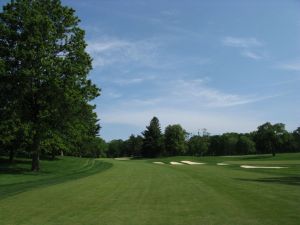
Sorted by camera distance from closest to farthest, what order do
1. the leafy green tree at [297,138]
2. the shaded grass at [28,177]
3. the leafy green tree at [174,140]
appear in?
the shaded grass at [28,177] < the leafy green tree at [174,140] < the leafy green tree at [297,138]

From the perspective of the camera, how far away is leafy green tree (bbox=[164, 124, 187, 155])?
518 feet

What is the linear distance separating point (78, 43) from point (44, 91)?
5.70 meters

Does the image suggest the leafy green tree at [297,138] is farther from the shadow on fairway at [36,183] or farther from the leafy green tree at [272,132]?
the shadow on fairway at [36,183]

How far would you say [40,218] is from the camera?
12.4 metres

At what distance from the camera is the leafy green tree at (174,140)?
15775cm

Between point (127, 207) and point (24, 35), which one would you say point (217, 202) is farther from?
point (24, 35)

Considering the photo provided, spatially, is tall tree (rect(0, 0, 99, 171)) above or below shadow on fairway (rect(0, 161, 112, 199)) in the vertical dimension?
above

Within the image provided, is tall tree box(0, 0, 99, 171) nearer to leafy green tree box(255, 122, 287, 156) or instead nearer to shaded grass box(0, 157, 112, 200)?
shaded grass box(0, 157, 112, 200)

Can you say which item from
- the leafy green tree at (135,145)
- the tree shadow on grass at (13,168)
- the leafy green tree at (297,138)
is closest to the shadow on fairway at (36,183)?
the tree shadow on grass at (13,168)

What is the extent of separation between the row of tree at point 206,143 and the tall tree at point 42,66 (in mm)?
84384

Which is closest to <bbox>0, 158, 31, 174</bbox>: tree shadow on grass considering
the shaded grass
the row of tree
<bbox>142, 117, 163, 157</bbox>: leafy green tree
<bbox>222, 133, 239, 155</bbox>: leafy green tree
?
the shaded grass

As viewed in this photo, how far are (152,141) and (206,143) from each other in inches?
1598

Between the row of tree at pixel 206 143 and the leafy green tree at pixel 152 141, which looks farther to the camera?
the leafy green tree at pixel 152 141

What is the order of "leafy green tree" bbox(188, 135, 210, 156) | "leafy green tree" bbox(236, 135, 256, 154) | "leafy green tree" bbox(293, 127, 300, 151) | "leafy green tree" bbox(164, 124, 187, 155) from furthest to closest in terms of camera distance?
1. "leafy green tree" bbox(188, 135, 210, 156)
2. "leafy green tree" bbox(236, 135, 256, 154)
3. "leafy green tree" bbox(293, 127, 300, 151)
4. "leafy green tree" bbox(164, 124, 187, 155)
